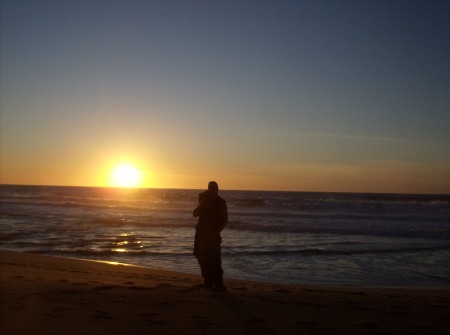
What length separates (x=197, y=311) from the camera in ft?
18.6

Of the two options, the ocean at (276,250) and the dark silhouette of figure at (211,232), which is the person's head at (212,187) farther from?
the ocean at (276,250)

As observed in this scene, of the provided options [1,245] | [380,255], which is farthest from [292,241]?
[1,245]

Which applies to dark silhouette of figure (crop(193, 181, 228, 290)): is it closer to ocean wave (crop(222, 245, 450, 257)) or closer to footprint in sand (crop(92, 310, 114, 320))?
footprint in sand (crop(92, 310, 114, 320))

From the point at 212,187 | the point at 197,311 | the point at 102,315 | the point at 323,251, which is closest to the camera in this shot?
the point at 102,315

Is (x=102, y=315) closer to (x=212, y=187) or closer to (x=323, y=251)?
(x=212, y=187)

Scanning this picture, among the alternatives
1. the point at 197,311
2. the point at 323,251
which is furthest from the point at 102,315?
the point at 323,251

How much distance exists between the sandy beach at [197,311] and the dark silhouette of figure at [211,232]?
Answer: 28cm

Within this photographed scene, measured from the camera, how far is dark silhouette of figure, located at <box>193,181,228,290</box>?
750cm

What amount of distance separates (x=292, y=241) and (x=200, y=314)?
13.9 metres

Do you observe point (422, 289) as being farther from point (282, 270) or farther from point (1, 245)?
point (1, 245)

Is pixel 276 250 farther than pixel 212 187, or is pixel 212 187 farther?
pixel 276 250

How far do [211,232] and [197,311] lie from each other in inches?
80.6

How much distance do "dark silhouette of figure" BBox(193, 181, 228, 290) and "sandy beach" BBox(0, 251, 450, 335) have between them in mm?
282

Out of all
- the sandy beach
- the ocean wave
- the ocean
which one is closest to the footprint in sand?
the sandy beach
